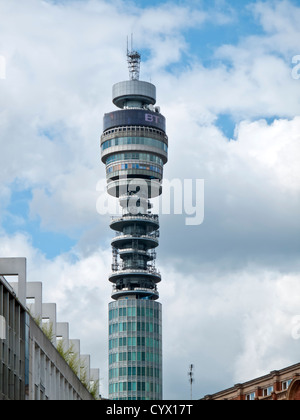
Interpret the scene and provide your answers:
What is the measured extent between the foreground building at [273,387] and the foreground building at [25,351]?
66.5 metres

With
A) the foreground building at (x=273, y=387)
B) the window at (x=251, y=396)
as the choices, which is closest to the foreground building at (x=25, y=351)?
the foreground building at (x=273, y=387)

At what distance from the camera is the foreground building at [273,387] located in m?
141

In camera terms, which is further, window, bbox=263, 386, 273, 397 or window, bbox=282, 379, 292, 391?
window, bbox=263, 386, 273, 397

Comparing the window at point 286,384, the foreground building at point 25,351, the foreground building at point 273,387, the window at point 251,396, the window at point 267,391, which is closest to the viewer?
the foreground building at point 25,351

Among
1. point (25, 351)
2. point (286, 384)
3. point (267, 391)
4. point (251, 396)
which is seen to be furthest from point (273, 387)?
point (25, 351)

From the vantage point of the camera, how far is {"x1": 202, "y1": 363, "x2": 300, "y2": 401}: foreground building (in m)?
141

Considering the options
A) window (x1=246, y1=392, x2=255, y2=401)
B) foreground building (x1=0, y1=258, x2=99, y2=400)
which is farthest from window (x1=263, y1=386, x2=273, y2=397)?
foreground building (x1=0, y1=258, x2=99, y2=400)

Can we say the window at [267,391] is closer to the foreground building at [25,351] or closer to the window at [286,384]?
the window at [286,384]

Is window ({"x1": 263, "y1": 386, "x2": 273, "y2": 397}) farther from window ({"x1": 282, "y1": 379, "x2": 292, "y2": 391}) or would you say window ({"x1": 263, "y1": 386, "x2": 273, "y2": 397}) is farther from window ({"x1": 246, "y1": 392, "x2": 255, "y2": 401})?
window ({"x1": 282, "y1": 379, "x2": 292, "y2": 391})

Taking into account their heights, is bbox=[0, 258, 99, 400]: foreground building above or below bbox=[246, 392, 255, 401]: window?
below

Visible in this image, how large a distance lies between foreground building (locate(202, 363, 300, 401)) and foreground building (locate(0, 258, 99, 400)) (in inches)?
2620

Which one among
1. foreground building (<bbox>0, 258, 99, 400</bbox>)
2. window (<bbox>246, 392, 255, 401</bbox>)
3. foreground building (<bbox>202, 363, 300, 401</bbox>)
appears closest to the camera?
foreground building (<bbox>0, 258, 99, 400</bbox>)
